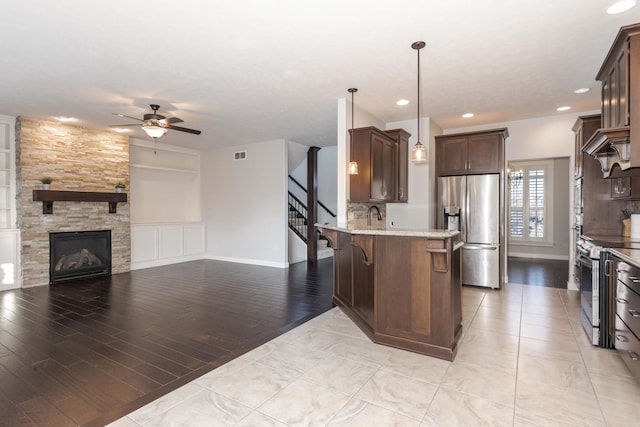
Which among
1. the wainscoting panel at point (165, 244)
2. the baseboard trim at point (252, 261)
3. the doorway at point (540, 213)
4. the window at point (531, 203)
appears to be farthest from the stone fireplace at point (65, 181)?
the window at point (531, 203)

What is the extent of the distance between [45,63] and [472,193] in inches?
233

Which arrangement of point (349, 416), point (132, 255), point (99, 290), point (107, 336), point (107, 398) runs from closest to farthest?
point (349, 416)
point (107, 398)
point (107, 336)
point (99, 290)
point (132, 255)

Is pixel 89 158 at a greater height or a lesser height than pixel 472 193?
greater

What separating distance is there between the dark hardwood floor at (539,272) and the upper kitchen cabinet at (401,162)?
2586 millimetres

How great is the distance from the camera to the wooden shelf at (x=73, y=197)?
561cm

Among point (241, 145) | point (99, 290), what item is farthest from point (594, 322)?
point (241, 145)

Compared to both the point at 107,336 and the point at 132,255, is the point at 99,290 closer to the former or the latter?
the point at 132,255

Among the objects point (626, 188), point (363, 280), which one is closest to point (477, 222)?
point (626, 188)

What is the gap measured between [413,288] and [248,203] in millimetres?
5596

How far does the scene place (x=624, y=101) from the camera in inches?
111

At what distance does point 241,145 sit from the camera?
26.1 feet

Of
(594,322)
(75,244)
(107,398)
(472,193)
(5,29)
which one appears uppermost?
(5,29)

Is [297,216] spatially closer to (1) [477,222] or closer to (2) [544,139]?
(1) [477,222]

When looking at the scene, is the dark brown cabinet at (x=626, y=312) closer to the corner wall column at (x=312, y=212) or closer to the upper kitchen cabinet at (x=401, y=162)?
the upper kitchen cabinet at (x=401, y=162)
